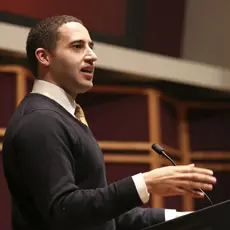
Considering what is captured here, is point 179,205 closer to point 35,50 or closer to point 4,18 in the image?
point 4,18

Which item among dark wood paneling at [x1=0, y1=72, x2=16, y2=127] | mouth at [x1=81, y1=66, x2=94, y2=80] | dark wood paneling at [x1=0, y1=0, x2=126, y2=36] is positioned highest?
dark wood paneling at [x1=0, y1=0, x2=126, y2=36]

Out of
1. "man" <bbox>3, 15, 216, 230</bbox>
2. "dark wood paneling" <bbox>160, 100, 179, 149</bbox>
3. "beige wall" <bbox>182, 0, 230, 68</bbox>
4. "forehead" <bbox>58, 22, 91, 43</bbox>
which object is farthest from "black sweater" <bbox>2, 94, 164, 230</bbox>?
"beige wall" <bbox>182, 0, 230, 68</bbox>

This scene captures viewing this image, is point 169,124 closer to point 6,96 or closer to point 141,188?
point 6,96

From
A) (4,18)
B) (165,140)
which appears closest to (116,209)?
(4,18)

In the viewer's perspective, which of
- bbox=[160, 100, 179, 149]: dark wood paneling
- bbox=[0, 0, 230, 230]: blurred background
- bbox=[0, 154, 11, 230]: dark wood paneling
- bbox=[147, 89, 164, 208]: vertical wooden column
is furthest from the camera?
bbox=[160, 100, 179, 149]: dark wood paneling

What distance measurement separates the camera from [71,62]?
916 millimetres

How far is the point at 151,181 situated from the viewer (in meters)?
0.79

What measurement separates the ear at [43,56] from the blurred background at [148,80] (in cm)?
66

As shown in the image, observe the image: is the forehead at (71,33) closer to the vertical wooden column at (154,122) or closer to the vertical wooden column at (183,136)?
the vertical wooden column at (154,122)

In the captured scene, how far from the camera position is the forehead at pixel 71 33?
93 cm

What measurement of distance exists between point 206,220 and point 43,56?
370 millimetres

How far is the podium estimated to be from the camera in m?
0.72

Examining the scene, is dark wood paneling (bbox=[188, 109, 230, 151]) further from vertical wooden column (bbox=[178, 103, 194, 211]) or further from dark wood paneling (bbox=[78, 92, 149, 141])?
dark wood paneling (bbox=[78, 92, 149, 141])

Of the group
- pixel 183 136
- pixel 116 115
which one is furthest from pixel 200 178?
pixel 183 136
